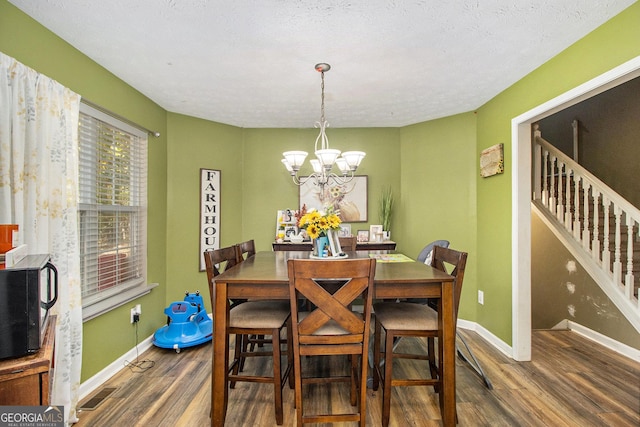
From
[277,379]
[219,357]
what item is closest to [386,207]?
[277,379]

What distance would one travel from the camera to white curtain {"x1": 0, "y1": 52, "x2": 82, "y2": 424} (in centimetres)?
161

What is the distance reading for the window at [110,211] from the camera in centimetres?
231

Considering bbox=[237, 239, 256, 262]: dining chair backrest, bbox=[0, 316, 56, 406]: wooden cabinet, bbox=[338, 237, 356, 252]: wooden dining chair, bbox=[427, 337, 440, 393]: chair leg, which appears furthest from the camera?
bbox=[338, 237, 356, 252]: wooden dining chair

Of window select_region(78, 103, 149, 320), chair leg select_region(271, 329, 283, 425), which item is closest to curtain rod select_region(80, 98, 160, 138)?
window select_region(78, 103, 149, 320)

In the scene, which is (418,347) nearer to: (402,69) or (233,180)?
(402,69)

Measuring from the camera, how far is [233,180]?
13.1 ft

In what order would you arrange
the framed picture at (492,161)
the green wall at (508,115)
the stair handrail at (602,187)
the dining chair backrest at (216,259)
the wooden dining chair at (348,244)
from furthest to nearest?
the wooden dining chair at (348,244), the framed picture at (492,161), the stair handrail at (602,187), the dining chair backrest at (216,259), the green wall at (508,115)

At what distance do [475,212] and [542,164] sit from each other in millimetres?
1198

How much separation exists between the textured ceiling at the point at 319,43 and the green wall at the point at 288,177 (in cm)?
14

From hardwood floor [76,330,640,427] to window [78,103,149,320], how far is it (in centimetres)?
68

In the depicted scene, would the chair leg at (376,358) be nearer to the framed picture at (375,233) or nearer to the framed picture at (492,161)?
the framed picture at (375,233)

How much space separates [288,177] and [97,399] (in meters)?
2.87

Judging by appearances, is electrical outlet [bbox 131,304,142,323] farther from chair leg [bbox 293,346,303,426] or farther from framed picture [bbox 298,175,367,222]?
framed picture [bbox 298,175,367,222]

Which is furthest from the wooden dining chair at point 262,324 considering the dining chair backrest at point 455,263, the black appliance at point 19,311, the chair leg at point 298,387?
the dining chair backrest at point 455,263
